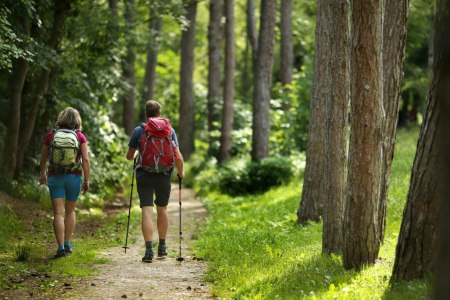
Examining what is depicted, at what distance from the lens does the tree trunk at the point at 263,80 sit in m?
22.6

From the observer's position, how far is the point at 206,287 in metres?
9.05

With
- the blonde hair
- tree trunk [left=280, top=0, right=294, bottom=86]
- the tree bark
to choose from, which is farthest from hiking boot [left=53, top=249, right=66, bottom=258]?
tree trunk [left=280, top=0, right=294, bottom=86]

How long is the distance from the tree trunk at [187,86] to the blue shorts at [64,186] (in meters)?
21.3

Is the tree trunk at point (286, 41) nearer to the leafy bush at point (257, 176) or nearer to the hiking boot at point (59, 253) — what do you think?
the leafy bush at point (257, 176)

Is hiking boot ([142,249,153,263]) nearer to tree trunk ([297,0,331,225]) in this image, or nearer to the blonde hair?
the blonde hair

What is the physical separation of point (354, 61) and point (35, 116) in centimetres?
1018

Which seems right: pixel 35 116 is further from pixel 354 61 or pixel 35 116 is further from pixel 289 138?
pixel 289 138

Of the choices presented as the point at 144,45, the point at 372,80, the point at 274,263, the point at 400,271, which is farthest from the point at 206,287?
the point at 144,45

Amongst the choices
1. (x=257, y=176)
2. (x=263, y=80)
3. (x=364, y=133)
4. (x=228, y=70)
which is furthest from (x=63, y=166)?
(x=228, y=70)

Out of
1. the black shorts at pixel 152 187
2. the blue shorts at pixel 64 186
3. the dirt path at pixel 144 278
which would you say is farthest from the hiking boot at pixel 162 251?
the blue shorts at pixel 64 186

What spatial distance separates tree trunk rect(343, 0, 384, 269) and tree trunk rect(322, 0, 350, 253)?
3.78 feet

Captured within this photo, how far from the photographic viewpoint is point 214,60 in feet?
102

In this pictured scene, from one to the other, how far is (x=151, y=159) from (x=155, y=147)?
0.58ft

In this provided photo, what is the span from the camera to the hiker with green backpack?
35.6 feet
